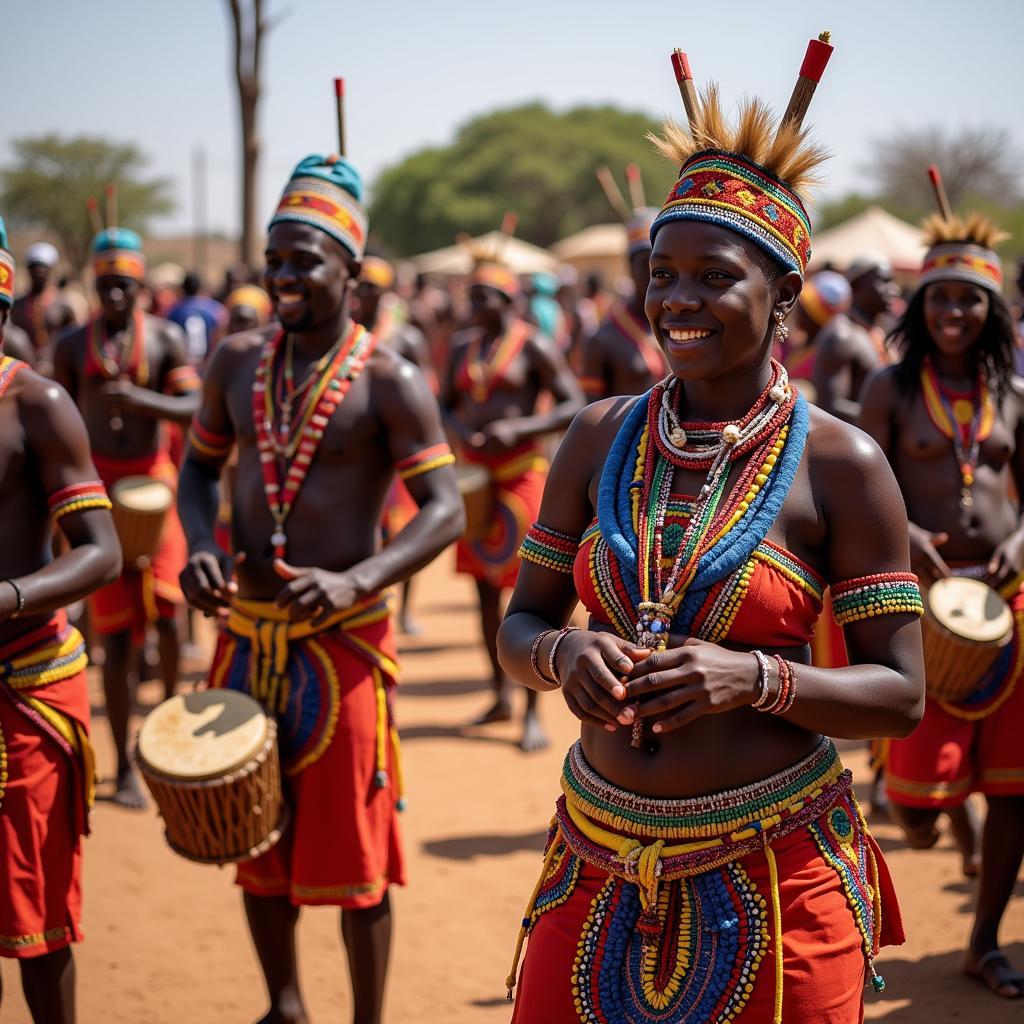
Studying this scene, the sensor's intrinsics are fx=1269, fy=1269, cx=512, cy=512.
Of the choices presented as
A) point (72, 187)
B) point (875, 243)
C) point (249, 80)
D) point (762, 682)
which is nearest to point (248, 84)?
point (249, 80)

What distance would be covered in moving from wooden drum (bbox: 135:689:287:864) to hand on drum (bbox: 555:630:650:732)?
1.58 metres

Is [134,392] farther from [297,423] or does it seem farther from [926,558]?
[926,558]

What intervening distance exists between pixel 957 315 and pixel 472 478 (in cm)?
382

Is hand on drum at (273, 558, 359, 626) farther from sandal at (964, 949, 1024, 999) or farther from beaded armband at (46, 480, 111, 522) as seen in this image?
sandal at (964, 949, 1024, 999)

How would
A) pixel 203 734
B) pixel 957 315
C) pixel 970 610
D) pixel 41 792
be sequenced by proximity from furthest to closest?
pixel 957 315 < pixel 970 610 < pixel 203 734 < pixel 41 792

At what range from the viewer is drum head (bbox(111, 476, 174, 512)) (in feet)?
22.3

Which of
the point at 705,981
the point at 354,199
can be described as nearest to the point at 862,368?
the point at 354,199

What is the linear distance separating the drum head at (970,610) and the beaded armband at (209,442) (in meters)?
2.56

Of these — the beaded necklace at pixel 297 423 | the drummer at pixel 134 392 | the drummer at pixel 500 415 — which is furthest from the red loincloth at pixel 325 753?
the drummer at pixel 500 415

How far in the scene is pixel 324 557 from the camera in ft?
13.6

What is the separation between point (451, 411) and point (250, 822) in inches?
202

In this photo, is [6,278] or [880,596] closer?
[880,596]

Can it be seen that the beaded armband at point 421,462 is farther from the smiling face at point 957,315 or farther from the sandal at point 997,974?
the sandal at point 997,974

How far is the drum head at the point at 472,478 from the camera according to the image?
7.97 metres
